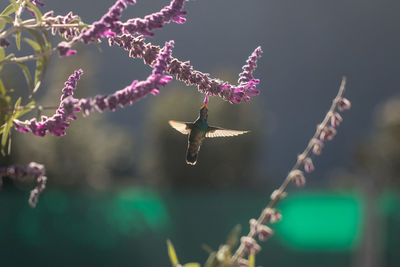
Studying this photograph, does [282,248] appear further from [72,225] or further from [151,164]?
[151,164]

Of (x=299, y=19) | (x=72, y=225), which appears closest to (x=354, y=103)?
(x=299, y=19)

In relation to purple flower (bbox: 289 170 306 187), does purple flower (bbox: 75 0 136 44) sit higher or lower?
higher

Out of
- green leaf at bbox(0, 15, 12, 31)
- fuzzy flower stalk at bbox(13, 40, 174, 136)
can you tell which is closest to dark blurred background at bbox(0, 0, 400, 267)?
green leaf at bbox(0, 15, 12, 31)

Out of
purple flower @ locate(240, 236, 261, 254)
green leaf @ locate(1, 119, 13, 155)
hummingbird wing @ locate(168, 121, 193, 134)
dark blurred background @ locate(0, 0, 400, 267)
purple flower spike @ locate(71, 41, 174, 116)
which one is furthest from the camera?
dark blurred background @ locate(0, 0, 400, 267)

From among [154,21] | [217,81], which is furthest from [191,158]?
[154,21]

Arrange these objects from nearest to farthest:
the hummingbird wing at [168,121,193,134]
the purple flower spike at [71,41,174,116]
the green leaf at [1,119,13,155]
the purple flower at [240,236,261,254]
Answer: the purple flower spike at [71,41,174,116] → the purple flower at [240,236,261,254] → the green leaf at [1,119,13,155] → the hummingbird wing at [168,121,193,134]

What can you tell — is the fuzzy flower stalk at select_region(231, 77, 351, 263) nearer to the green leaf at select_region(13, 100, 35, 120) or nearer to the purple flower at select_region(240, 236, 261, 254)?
the purple flower at select_region(240, 236, 261, 254)

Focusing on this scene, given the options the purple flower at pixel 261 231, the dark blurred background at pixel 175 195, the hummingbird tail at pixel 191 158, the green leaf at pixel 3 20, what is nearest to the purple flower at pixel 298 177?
the purple flower at pixel 261 231

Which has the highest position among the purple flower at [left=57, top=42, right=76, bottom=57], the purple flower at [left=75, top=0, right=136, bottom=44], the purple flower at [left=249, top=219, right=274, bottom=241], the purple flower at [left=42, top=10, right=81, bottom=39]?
the purple flower at [left=75, top=0, right=136, bottom=44]

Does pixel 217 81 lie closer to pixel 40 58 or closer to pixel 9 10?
pixel 40 58

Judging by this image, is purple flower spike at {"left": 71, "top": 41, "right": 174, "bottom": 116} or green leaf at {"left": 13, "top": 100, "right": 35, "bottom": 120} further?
green leaf at {"left": 13, "top": 100, "right": 35, "bottom": 120}
